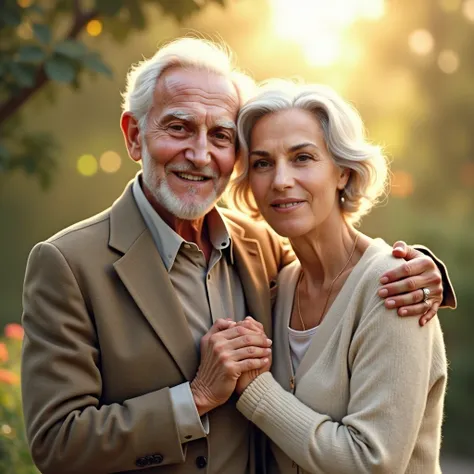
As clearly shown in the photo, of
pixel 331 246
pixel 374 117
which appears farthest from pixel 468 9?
pixel 331 246

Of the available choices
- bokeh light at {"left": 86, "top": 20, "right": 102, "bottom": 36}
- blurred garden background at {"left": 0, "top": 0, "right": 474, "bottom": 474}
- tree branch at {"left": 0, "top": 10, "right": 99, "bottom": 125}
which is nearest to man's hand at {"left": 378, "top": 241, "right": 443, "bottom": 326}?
tree branch at {"left": 0, "top": 10, "right": 99, "bottom": 125}

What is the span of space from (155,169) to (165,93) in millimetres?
278

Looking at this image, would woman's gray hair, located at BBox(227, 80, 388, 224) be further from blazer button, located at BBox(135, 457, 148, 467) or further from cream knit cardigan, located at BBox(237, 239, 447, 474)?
blazer button, located at BBox(135, 457, 148, 467)

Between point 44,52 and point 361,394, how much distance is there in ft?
8.43

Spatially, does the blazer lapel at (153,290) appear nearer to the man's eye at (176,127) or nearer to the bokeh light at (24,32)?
the man's eye at (176,127)

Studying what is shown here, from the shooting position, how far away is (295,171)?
2.88 meters

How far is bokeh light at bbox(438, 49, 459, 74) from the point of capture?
10.3 m

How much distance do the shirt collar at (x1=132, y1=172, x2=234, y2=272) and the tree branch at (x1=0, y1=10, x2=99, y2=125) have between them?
1585 millimetres

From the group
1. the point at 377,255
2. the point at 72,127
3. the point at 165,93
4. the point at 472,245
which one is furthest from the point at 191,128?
the point at 72,127

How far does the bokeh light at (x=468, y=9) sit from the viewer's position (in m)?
10.2

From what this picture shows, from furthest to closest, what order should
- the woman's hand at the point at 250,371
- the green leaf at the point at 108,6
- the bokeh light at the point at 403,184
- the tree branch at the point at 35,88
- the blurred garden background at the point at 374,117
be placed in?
the bokeh light at the point at 403,184 < the blurred garden background at the point at 374,117 < the green leaf at the point at 108,6 < the tree branch at the point at 35,88 < the woman's hand at the point at 250,371

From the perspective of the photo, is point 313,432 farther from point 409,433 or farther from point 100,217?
point 100,217

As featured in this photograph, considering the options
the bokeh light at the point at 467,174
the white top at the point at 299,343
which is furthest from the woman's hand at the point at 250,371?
the bokeh light at the point at 467,174

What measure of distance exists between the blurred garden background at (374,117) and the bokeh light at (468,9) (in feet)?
0.06
